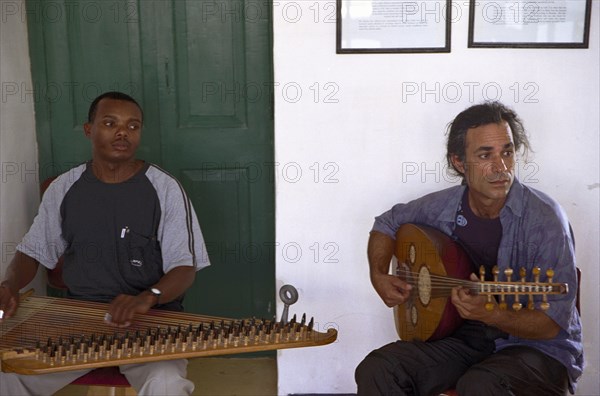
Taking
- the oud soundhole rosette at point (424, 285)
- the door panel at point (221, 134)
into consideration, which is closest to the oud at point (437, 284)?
the oud soundhole rosette at point (424, 285)

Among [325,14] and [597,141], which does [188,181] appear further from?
[597,141]

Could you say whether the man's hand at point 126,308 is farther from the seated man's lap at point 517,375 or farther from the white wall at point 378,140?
the seated man's lap at point 517,375

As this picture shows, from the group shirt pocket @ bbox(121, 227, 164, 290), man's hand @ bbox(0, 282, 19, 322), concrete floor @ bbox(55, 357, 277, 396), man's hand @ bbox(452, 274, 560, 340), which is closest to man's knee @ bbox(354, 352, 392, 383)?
man's hand @ bbox(452, 274, 560, 340)

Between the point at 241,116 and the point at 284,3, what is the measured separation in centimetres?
65

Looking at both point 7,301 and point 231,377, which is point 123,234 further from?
Result: point 231,377

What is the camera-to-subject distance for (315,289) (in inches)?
122

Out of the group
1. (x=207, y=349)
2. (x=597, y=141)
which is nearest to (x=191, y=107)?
(x=207, y=349)

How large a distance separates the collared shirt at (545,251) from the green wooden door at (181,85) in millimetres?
1182

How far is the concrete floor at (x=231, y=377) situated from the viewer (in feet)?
10.8

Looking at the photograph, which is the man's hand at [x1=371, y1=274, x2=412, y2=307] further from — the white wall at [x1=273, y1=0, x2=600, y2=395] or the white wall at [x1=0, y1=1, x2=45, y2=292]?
the white wall at [x1=0, y1=1, x2=45, y2=292]

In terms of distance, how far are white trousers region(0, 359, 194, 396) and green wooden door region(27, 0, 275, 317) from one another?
1.18m

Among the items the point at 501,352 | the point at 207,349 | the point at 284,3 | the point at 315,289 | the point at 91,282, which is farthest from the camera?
the point at 315,289

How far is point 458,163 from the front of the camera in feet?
8.54

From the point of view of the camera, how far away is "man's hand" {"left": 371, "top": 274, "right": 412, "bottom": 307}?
8.43ft
